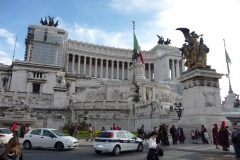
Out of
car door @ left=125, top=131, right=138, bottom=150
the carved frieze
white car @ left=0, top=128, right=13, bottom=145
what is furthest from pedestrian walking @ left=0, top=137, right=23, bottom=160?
white car @ left=0, top=128, right=13, bottom=145

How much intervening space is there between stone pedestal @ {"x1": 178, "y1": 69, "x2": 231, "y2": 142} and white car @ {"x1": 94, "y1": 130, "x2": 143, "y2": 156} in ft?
13.4

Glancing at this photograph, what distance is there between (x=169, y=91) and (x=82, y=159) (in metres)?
47.6

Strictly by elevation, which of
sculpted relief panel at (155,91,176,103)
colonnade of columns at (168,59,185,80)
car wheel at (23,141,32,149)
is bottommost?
car wheel at (23,141,32,149)

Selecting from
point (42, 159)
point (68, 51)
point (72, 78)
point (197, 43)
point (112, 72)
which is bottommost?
point (42, 159)

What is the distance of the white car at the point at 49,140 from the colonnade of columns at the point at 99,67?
75360mm

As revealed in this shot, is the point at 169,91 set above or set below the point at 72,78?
below

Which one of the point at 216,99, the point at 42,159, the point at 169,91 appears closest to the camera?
the point at 42,159

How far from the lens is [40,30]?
7288cm

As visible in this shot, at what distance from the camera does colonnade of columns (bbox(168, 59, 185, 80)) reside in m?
93.1

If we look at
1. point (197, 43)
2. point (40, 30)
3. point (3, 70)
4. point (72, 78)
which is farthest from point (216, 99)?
point (40, 30)

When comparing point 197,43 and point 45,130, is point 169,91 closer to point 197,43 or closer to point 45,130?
point 197,43

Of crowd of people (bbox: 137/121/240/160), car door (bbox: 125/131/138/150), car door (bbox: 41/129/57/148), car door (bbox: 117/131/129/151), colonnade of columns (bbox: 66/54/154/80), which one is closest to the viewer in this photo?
crowd of people (bbox: 137/121/240/160)

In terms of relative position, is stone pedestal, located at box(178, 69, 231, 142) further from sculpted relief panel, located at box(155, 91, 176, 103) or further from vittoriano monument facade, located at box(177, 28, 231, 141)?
sculpted relief panel, located at box(155, 91, 176, 103)

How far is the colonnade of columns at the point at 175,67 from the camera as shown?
9305 centimetres
